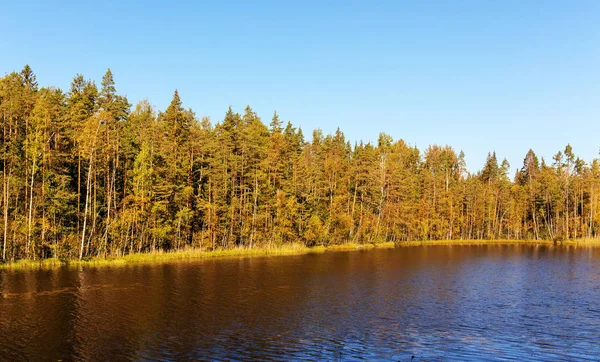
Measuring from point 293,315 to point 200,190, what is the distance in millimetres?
45468

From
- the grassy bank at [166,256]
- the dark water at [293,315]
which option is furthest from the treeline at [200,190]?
the dark water at [293,315]

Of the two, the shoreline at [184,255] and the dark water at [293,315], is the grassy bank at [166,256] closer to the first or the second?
the shoreline at [184,255]

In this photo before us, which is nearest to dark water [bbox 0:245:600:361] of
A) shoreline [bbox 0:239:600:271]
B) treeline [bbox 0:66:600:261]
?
shoreline [bbox 0:239:600:271]

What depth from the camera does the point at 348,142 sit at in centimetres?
15088

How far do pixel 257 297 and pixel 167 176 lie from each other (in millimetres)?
35793

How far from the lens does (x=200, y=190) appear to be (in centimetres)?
7369

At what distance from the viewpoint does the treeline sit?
55500 mm

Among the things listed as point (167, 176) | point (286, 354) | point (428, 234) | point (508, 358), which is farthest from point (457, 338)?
point (428, 234)

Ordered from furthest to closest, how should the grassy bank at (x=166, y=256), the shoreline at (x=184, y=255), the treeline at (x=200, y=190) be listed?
1. the treeline at (x=200, y=190)
2. the shoreline at (x=184, y=255)
3. the grassy bank at (x=166, y=256)

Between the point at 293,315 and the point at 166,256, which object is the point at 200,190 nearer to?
the point at 166,256

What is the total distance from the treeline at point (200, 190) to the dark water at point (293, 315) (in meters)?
11.2

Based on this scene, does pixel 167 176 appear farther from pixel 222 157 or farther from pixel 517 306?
pixel 517 306

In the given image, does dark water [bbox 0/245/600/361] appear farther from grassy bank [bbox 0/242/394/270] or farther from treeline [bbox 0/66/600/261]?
treeline [bbox 0/66/600/261]

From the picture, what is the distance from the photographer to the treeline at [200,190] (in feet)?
182
